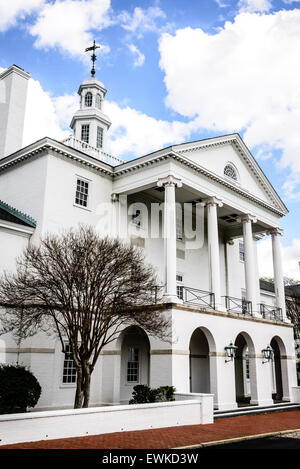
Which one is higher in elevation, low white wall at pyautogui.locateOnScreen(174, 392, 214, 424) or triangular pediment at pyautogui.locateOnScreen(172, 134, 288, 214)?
triangular pediment at pyautogui.locateOnScreen(172, 134, 288, 214)

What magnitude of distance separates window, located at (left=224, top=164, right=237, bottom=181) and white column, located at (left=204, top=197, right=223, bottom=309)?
2.60 meters

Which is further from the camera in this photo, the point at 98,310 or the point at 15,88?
the point at 15,88

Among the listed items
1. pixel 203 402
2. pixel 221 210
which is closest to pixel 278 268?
pixel 221 210

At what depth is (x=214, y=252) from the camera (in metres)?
23.7

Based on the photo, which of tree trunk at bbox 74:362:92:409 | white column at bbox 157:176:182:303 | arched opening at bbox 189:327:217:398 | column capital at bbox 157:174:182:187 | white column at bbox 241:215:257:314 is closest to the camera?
tree trunk at bbox 74:362:92:409

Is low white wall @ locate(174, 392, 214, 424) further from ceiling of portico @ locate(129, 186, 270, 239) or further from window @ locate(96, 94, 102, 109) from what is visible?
window @ locate(96, 94, 102, 109)

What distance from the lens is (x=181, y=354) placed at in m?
19.1

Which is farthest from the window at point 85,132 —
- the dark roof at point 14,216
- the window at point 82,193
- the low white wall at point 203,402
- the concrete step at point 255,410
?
the concrete step at point 255,410

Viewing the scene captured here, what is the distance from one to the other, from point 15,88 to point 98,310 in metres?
16.1

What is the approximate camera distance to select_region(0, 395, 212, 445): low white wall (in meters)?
11.4

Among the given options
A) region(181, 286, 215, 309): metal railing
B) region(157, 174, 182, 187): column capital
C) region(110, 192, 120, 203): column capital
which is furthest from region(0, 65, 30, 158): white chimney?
region(181, 286, 215, 309): metal railing

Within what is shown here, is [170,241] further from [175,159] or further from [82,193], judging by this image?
[82,193]
